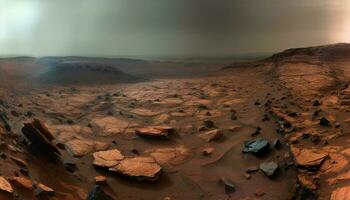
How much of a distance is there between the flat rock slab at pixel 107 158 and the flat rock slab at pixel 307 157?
7.74 ft

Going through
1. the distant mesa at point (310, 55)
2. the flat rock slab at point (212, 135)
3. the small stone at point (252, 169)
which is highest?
the distant mesa at point (310, 55)

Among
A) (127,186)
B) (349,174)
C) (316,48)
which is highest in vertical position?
(316,48)

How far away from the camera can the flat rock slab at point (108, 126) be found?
6.82 metres

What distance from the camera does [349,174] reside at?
4.52 m

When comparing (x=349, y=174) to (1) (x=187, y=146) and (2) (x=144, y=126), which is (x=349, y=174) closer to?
(1) (x=187, y=146)

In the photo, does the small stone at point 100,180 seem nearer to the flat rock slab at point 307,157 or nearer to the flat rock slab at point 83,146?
the flat rock slab at point 83,146

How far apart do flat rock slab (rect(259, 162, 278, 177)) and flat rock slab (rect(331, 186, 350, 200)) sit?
1.04 metres

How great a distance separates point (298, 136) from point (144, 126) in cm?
260

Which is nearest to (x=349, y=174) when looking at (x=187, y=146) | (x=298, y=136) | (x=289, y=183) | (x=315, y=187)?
(x=315, y=187)

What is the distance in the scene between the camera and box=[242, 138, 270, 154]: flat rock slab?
Result: 229 inches

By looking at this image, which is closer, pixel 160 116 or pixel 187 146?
pixel 187 146

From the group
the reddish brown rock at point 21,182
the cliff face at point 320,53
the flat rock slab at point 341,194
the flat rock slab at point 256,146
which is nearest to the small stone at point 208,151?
the flat rock slab at point 256,146

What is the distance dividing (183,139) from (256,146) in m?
1.24

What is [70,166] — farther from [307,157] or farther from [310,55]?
[310,55]
